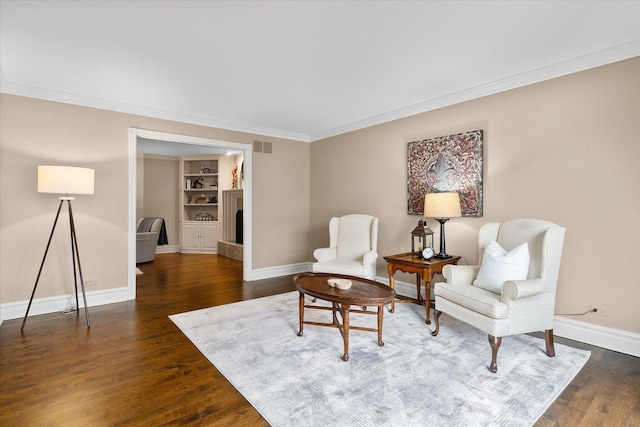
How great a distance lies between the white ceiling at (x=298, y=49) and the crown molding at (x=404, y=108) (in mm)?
12

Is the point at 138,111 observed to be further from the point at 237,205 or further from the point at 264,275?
the point at 237,205

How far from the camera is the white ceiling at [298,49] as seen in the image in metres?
2.17

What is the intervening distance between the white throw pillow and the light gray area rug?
1.79 feet

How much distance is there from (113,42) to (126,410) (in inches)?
105

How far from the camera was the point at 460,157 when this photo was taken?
370cm

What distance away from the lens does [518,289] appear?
2344mm

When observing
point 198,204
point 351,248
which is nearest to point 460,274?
point 351,248

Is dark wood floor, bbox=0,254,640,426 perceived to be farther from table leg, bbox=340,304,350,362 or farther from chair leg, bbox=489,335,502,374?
table leg, bbox=340,304,350,362

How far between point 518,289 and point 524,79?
2.15 meters

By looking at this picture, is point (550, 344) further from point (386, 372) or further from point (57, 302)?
point (57, 302)

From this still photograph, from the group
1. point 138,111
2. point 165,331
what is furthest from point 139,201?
point 165,331

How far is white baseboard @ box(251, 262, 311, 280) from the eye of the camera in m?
5.37

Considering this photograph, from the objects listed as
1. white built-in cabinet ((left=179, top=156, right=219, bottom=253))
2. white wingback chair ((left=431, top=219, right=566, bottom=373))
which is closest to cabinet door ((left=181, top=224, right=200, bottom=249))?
white built-in cabinet ((left=179, top=156, right=219, bottom=253))

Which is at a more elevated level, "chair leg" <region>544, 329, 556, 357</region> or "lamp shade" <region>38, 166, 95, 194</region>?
"lamp shade" <region>38, 166, 95, 194</region>
